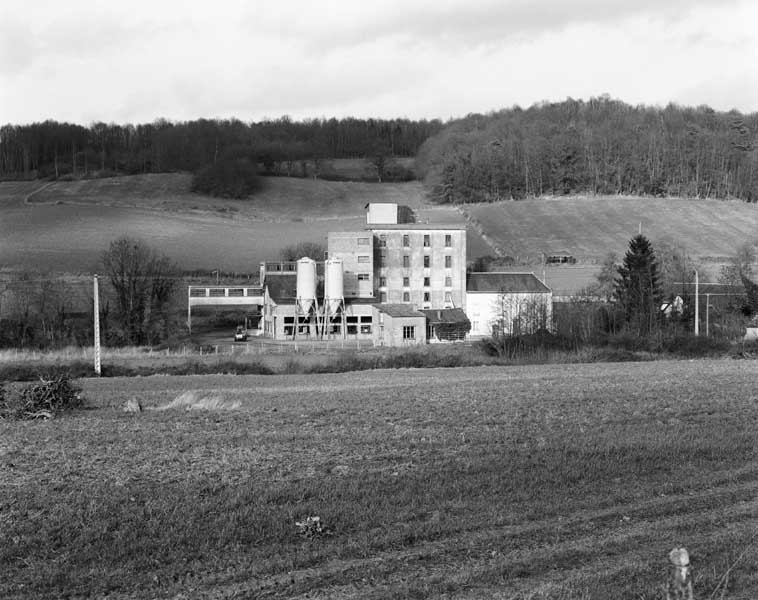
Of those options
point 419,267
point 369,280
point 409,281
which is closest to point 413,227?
point 419,267

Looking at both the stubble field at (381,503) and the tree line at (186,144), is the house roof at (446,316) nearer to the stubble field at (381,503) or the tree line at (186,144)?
the stubble field at (381,503)

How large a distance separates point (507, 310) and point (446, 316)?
5936 millimetres

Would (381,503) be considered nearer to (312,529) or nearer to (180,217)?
(312,529)

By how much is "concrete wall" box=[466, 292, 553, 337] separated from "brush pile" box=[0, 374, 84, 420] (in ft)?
113

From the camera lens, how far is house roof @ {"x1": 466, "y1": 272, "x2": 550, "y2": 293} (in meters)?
74.5

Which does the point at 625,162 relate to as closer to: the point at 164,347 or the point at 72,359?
the point at 164,347

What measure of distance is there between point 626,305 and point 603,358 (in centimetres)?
1489

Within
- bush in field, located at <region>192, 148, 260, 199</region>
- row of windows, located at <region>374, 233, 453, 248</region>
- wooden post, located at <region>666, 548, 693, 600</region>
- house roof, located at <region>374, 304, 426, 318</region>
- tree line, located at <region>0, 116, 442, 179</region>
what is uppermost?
tree line, located at <region>0, 116, 442, 179</region>

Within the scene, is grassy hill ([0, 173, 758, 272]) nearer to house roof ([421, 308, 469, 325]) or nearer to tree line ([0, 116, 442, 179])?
tree line ([0, 116, 442, 179])

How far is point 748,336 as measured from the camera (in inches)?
2205

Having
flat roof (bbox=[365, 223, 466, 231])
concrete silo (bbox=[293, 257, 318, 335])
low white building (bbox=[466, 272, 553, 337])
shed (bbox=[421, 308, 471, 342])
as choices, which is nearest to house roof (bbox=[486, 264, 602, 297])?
low white building (bbox=[466, 272, 553, 337])

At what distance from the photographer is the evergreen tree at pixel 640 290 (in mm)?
56688

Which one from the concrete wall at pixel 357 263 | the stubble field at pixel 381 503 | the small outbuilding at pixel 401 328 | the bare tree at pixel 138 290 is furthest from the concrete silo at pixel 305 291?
the stubble field at pixel 381 503

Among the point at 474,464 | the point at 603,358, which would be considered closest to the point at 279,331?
the point at 603,358
